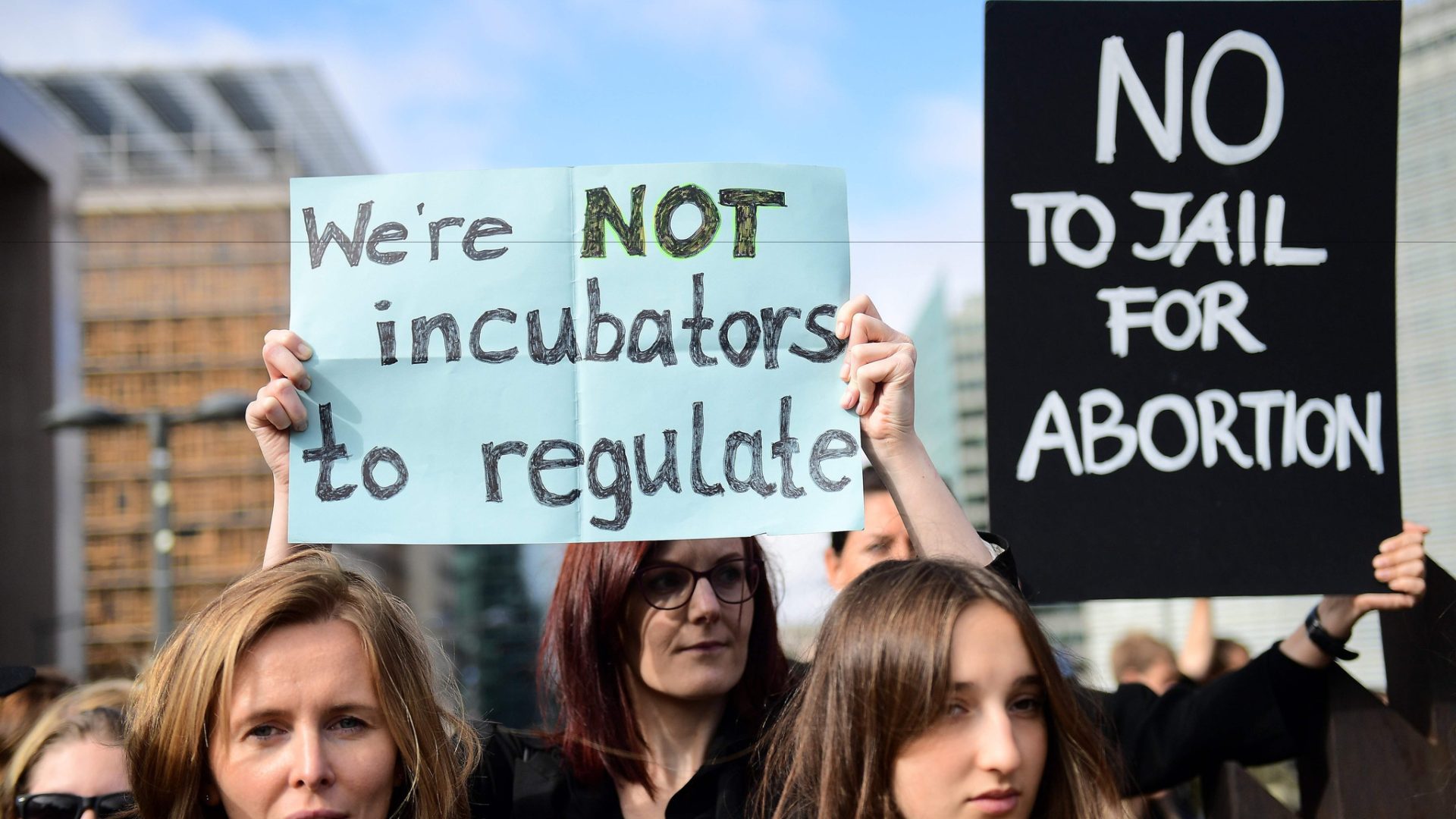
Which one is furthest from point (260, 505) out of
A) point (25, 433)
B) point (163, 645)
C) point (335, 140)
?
point (163, 645)

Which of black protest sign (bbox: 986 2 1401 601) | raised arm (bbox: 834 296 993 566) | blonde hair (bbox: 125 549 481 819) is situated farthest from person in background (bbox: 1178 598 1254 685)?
blonde hair (bbox: 125 549 481 819)

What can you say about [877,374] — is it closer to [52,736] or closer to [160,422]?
[52,736]

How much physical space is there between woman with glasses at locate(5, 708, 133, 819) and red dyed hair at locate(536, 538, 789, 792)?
0.76 metres

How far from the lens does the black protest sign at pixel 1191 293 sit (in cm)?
243

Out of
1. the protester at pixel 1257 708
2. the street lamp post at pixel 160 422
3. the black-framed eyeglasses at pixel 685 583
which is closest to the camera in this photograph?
the black-framed eyeglasses at pixel 685 583

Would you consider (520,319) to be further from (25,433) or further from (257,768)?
(25,433)

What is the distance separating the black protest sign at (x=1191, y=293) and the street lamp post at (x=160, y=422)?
9.21 m

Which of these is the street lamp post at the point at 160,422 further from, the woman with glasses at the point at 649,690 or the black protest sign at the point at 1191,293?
the black protest sign at the point at 1191,293

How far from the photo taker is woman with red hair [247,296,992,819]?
85.7 inches

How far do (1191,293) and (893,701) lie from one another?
3.65 feet

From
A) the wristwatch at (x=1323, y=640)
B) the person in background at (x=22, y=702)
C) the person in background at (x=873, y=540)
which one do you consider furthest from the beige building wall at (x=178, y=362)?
the wristwatch at (x=1323, y=640)

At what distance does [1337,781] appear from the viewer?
2.45 meters

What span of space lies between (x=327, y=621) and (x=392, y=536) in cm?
19

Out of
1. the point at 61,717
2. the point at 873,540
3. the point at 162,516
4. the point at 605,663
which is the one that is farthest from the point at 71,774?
the point at 162,516
